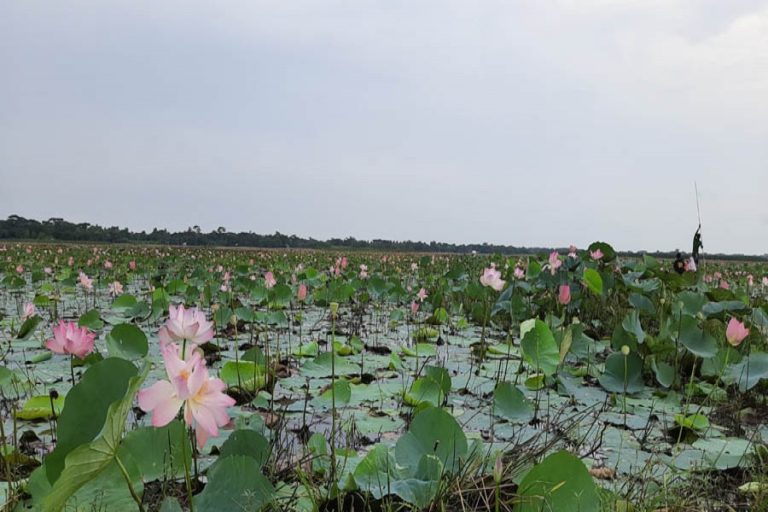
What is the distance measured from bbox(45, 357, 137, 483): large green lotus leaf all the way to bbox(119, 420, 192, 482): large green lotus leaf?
231 mm

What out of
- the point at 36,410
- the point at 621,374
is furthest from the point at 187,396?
the point at 621,374

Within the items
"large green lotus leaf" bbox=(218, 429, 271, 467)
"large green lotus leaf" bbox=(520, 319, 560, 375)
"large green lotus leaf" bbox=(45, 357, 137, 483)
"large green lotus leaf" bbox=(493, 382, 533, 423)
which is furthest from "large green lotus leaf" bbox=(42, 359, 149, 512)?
"large green lotus leaf" bbox=(520, 319, 560, 375)

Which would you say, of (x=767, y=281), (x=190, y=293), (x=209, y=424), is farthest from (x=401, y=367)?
(x=767, y=281)

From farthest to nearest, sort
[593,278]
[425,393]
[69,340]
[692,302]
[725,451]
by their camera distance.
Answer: [593,278] → [692,302] → [425,393] → [725,451] → [69,340]

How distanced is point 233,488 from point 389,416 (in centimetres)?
98

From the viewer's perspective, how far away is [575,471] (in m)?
1.13

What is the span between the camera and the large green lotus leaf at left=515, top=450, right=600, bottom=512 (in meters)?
1.12

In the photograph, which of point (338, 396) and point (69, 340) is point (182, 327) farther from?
point (338, 396)

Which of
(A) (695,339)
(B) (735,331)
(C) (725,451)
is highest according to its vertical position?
(B) (735,331)

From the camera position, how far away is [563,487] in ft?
3.72

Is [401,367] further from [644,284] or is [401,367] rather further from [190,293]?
[190,293]

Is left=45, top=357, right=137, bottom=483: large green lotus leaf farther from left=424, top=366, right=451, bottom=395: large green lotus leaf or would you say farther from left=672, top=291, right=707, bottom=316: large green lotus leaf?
left=672, top=291, right=707, bottom=316: large green lotus leaf

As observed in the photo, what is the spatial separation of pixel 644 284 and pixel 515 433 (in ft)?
8.72

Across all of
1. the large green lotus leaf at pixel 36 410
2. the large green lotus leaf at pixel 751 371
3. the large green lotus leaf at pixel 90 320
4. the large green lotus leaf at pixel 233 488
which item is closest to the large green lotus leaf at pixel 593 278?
the large green lotus leaf at pixel 751 371
